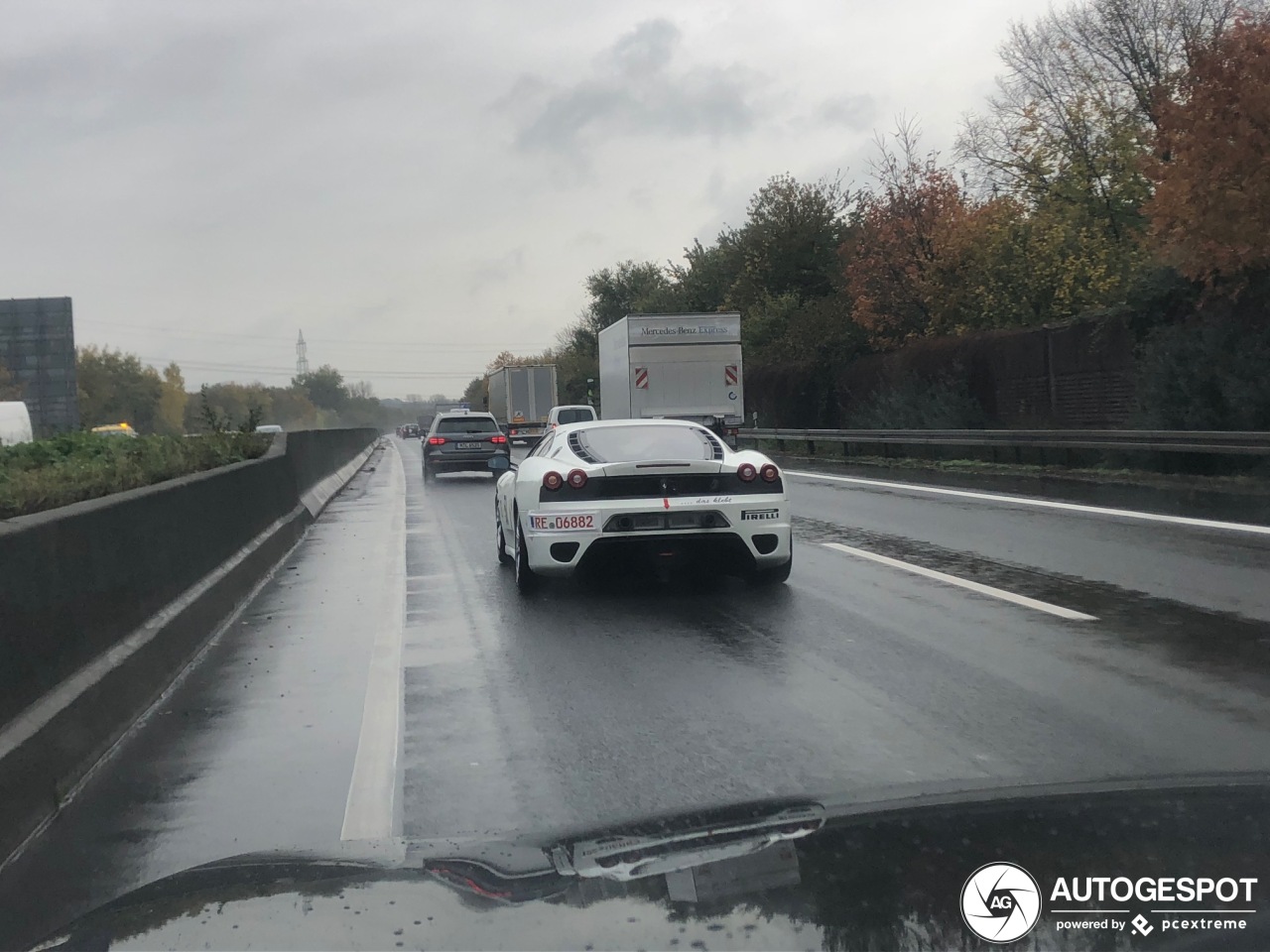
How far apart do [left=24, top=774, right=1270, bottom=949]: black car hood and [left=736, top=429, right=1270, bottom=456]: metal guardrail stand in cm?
1383

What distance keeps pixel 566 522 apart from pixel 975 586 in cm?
308

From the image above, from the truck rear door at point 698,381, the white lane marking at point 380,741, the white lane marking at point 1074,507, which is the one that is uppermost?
the truck rear door at point 698,381

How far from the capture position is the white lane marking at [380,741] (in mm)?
4746

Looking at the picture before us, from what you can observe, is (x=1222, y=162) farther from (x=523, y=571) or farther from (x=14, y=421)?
(x=14, y=421)

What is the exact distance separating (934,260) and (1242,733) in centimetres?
2786

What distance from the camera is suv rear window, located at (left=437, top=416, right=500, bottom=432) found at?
99.5ft

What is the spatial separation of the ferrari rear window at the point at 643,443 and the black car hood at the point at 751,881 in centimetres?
628

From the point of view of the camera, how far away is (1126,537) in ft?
40.6

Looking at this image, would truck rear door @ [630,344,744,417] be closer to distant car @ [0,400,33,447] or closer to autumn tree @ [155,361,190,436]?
distant car @ [0,400,33,447]

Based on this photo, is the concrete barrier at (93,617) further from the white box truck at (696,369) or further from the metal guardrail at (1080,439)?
the white box truck at (696,369)

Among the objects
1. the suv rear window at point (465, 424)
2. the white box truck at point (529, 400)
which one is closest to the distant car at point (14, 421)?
the suv rear window at point (465, 424)

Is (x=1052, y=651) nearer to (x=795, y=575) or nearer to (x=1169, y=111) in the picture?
(x=795, y=575)

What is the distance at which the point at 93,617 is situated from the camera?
6473 millimetres

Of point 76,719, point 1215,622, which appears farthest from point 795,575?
point 76,719
